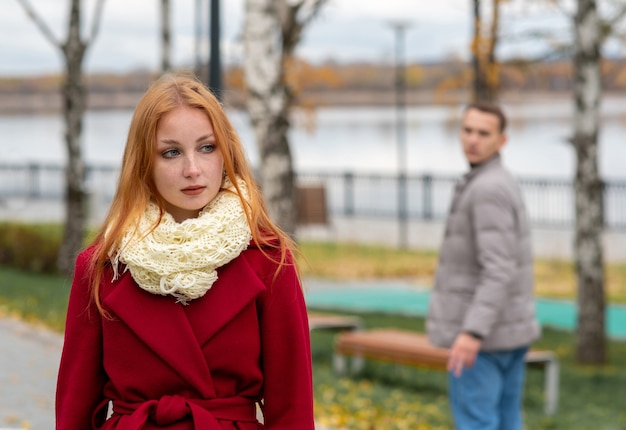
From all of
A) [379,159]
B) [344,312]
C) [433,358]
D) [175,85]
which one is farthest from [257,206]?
[379,159]

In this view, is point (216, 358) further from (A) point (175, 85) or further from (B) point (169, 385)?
(A) point (175, 85)

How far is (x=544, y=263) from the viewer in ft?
63.8

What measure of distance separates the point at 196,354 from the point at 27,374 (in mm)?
6241

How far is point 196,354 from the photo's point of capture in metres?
2.53

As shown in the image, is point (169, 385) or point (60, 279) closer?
point (169, 385)

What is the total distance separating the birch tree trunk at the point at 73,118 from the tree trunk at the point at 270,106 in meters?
5.67

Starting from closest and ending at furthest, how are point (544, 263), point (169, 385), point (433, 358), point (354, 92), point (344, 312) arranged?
point (169, 385) → point (433, 358) → point (344, 312) → point (544, 263) → point (354, 92)

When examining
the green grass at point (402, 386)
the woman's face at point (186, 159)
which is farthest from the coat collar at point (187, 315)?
the green grass at point (402, 386)

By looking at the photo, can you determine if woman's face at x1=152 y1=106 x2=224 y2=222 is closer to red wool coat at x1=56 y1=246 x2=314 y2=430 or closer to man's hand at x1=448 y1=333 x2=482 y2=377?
red wool coat at x1=56 y1=246 x2=314 y2=430

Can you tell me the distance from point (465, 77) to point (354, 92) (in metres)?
36.4

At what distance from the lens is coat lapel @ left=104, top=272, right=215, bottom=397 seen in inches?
99.7

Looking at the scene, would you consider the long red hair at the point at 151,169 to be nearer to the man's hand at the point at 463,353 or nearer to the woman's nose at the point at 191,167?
the woman's nose at the point at 191,167

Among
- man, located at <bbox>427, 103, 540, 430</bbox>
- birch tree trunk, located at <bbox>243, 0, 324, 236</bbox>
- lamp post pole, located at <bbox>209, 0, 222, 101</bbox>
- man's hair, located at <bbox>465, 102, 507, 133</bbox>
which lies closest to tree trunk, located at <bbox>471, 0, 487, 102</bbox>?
birch tree trunk, located at <bbox>243, 0, 324, 236</bbox>

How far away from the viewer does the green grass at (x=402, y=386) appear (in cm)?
762
